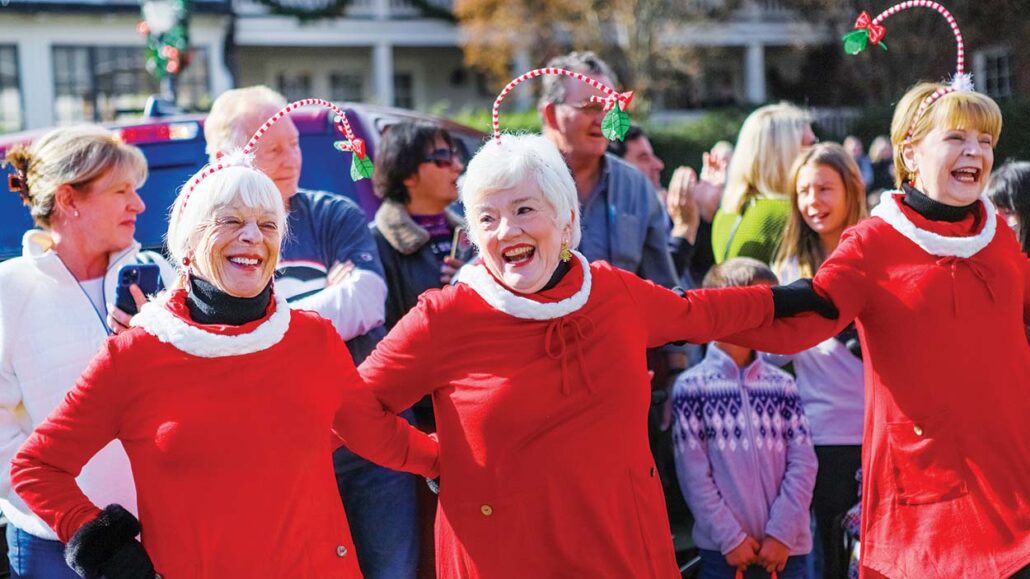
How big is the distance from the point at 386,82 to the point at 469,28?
3352 millimetres

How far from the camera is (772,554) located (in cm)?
405

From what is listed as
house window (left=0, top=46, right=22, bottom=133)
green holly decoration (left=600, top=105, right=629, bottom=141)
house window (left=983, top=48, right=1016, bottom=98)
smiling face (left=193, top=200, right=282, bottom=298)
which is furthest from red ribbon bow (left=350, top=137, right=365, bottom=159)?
house window (left=0, top=46, right=22, bottom=133)

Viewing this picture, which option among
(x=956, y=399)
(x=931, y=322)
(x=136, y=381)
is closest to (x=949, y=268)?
(x=931, y=322)

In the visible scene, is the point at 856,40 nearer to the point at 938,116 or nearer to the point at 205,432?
the point at 938,116

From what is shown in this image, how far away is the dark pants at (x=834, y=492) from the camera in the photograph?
14.5 feet

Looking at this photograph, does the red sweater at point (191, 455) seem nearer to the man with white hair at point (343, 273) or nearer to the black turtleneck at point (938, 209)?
the man with white hair at point (343, 273)

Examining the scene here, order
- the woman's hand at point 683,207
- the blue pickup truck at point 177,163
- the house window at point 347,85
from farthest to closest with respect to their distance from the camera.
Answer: the house window at point 347,85
the woman's hand at point 683,207
the blue pickup truck at point 177,163

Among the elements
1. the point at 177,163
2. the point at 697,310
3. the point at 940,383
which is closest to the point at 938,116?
the point at 940,383

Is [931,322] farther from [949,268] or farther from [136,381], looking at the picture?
[136,381]

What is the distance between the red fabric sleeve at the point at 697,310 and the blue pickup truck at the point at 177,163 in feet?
6.79

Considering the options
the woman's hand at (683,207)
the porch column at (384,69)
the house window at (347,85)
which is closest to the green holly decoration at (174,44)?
the woman's hand at (683,207)

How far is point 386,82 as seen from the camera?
28.8 metres

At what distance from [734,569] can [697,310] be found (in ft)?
4.32

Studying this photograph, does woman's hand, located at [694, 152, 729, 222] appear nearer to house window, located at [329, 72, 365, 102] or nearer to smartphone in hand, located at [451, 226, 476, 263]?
smartphone in hand, located at [451, 226, 476, 263]
